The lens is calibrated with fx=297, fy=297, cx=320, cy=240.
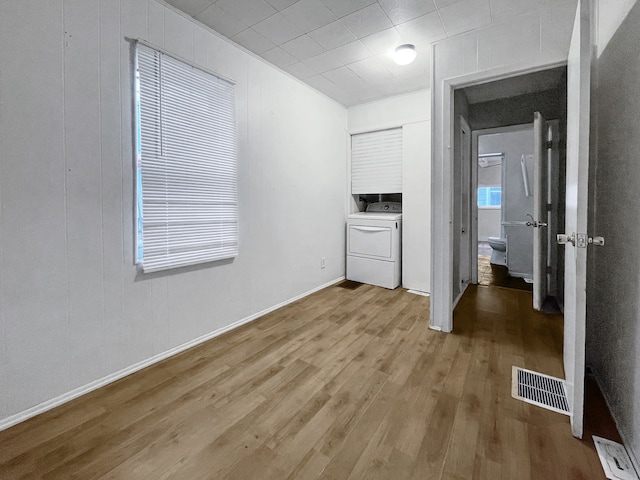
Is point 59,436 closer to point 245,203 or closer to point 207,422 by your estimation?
point 207,422

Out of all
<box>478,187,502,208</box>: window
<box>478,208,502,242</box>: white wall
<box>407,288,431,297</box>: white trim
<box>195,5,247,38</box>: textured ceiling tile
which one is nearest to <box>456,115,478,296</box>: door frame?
<box>407,288,431,297</box>: white trim

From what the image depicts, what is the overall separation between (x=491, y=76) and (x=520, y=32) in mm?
314

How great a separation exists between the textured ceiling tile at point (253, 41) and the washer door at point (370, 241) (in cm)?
226

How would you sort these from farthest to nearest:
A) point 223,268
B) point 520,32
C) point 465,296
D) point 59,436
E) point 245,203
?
point 465,296
point 245,203
point 223,268
point 520,32
point 59,436

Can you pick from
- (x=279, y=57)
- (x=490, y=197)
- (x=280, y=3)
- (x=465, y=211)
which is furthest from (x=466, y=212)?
(x=490, y=197)

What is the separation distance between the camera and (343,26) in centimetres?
225

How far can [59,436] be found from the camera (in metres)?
1.38

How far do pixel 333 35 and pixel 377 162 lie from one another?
1745 millimetres

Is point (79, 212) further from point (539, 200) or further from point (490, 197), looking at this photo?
point (490, 197)

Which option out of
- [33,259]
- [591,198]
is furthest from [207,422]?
[591,198]

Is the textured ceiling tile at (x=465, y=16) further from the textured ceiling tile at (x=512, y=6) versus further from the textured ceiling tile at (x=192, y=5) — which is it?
the textured ceiling tile at (x=192, y=5)

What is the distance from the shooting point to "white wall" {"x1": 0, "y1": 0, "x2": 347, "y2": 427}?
4.73 ft

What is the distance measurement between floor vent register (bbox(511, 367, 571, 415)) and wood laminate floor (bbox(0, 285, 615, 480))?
0.06 metres

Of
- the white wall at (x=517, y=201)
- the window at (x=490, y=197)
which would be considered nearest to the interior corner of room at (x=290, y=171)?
the white wall at (x=517, y=201)
